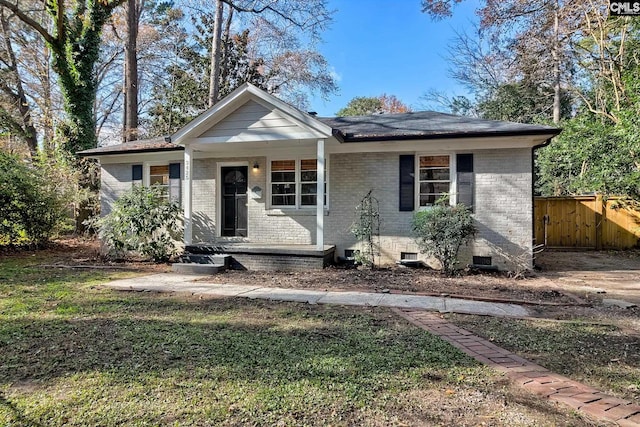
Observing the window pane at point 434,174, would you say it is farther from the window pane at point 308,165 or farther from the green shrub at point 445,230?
the window pane at point 308,165

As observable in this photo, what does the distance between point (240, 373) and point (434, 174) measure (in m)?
7.25

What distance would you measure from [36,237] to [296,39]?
14.2 meters

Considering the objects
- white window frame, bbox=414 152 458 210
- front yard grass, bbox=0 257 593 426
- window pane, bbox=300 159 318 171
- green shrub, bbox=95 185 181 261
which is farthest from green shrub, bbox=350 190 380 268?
green shrub, bbox=95 185 181 261

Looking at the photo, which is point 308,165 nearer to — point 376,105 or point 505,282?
point 505,282

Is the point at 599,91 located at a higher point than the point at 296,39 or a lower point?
lower

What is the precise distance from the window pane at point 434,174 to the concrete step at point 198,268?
5.28 m

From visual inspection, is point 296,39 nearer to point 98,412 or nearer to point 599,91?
point 599,91

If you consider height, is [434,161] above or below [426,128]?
below

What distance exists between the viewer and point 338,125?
10.7 metres

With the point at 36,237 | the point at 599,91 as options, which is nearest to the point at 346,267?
the point at 36,237

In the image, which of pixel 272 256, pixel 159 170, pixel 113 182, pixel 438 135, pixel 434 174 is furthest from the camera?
pixel 113 182

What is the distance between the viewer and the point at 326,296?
20.3 feet

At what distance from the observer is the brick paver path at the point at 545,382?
258 centimetres
